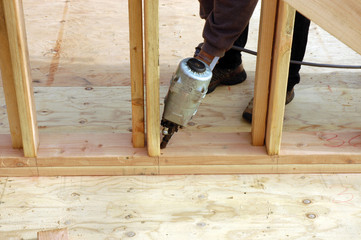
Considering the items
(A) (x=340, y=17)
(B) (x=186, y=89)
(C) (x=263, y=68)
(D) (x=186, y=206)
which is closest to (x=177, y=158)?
(D) (x=186, y=206)

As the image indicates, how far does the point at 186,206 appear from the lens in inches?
78.0

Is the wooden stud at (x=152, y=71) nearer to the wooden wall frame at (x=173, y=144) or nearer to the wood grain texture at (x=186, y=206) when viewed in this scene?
the wooden wall frame at (x=173, y=144)

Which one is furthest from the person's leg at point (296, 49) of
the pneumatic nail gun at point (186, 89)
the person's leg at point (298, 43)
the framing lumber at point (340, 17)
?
the framing lumber at point (340, 17)

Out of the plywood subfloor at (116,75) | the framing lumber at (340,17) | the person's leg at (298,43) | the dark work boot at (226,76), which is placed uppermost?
the framing lumber at (340,17)

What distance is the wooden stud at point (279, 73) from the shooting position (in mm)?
1867

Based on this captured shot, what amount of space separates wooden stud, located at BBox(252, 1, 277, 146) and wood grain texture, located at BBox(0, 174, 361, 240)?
8.0 inches

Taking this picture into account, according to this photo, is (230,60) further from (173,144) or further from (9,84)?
(9,84)

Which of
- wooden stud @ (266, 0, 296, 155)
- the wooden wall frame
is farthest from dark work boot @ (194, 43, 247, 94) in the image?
wooden stud @ (266, 0, 296, 155)

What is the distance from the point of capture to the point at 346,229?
6.16ft

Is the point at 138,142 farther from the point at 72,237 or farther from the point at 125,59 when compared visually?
the point at 125,59

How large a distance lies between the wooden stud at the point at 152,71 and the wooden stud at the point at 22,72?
456 millimetres

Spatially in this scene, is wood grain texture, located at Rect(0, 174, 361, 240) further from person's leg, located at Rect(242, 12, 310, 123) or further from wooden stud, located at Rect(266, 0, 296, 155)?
person's leg, located at Rect(242, 12, 310, 123)

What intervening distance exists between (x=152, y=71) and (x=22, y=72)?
49 centimetres

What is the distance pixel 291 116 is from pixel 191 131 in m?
0.53
